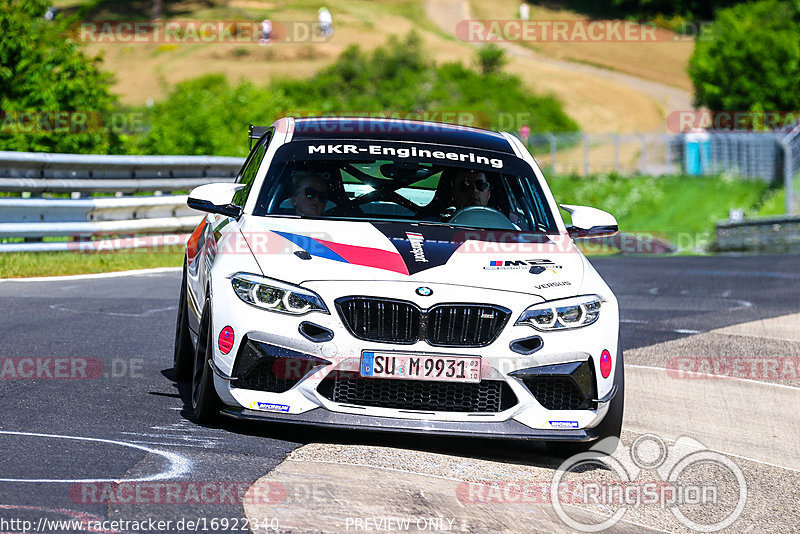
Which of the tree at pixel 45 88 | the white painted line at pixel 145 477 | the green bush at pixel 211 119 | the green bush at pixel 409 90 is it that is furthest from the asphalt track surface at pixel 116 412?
the green bush at pixel 409 90

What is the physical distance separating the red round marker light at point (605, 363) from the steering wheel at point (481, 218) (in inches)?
48.8

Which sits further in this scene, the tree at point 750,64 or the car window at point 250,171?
the tree at point 750,64

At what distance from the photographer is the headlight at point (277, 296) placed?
5988mm

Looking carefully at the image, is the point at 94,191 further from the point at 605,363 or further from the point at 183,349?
the point at 605,363

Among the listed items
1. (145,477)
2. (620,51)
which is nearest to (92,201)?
(145,477)

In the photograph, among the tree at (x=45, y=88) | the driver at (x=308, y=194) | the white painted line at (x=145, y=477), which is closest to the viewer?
the white painted line at (x=145, y=477)

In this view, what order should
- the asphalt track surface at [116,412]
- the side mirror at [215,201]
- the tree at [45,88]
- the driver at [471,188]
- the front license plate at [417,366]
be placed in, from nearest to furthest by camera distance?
the asphalt track surface at [116,412] < the front license plate at [417,366] < the side mirror at [215,201] < the driver at [471,188] < the tree at [45,88]

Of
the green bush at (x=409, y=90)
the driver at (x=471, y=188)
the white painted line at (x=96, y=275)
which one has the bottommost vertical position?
the green bush at (x=409, y=90)

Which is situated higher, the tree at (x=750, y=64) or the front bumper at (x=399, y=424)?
the front bumper at (x=399, y=424)

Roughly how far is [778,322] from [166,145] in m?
17.9

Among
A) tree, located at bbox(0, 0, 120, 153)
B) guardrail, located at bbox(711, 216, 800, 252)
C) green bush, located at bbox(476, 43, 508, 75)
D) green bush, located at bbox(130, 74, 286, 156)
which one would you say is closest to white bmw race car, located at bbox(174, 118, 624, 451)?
tree, located at bbox(0, 0, 120, 153)

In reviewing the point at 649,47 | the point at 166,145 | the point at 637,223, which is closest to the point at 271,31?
the point at 649,47

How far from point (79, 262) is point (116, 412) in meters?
8.07

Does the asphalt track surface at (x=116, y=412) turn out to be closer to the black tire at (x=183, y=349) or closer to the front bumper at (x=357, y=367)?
the black tire at (x=183, y=349)
